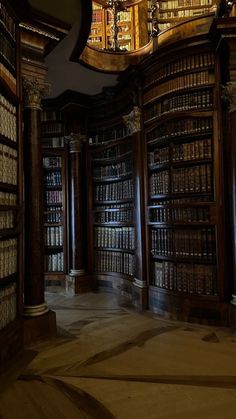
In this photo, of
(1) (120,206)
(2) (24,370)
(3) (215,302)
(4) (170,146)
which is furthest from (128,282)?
(2) (24,370)

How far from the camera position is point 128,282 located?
446 centimetres

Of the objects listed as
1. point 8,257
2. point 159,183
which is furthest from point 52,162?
point 8,257

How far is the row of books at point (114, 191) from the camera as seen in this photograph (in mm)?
4488

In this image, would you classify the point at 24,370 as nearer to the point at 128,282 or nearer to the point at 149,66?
the point at 128,282

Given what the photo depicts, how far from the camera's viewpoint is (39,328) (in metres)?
2.91

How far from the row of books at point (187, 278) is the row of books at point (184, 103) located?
164cm

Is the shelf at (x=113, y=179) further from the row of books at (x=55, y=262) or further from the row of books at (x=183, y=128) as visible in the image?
the row of books at (x=55, y=262)

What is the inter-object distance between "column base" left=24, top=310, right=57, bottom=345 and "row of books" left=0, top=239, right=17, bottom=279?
1.64 feet

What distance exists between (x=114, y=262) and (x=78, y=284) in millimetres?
620

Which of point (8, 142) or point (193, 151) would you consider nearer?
point (8, 142)

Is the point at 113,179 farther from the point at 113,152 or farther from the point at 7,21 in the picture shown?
the point at 7,21

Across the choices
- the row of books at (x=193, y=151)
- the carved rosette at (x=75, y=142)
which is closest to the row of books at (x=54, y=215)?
the carved rosette at (x=75, y=142)

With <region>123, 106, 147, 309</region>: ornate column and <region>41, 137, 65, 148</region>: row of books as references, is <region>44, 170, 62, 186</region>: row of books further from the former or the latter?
<region>123, 106, 147, 309</region>: ornate column

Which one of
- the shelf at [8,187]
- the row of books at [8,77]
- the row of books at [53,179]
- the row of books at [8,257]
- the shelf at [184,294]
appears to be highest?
Answer: the row of books at [8,77]
